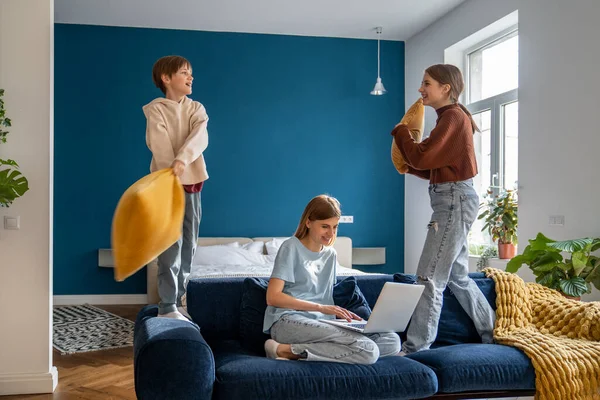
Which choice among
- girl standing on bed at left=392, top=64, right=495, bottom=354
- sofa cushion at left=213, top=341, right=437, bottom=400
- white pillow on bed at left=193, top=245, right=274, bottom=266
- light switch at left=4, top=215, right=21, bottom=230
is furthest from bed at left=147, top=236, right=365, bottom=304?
sofa cushion at left=213, top=341, right=437, bottom=400

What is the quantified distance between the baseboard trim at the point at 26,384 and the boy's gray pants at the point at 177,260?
1.20m

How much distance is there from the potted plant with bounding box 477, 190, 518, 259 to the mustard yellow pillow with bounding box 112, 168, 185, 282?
385 cm

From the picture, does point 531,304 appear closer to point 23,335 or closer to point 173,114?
point 173,114

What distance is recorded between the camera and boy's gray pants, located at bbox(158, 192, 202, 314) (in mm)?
2959

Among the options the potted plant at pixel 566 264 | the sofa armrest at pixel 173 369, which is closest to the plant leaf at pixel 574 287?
the potted plant at pixel 566 264

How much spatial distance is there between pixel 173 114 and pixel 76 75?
14.7ft

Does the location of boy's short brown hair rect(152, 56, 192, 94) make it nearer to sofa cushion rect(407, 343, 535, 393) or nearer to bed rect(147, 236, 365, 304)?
sofa cushion rect(407, 343, 535, 393)

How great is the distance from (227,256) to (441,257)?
3.71 metres

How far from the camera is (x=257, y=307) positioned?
2.93 metres

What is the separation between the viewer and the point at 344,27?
23.2 feet

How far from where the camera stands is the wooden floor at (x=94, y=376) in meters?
3.71

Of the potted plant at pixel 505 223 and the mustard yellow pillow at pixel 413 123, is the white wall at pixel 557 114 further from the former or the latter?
the mustard yellow pillow at pixel 413 123

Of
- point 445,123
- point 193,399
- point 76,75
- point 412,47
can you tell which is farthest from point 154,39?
point 193,399

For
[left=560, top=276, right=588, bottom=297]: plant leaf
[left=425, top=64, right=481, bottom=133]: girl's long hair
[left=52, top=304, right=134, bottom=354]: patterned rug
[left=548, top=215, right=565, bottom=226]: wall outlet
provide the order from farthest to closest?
[left=52, top=304, right=134, bottom=354]: patterned rug < [left=548, top=215, right=565, bottom=226]: wall outlet < [left=560, top=276, right=588, bottom=297]: plant leaf < [left=425, top=64, right=481, bottom=133]: girl's long hair
